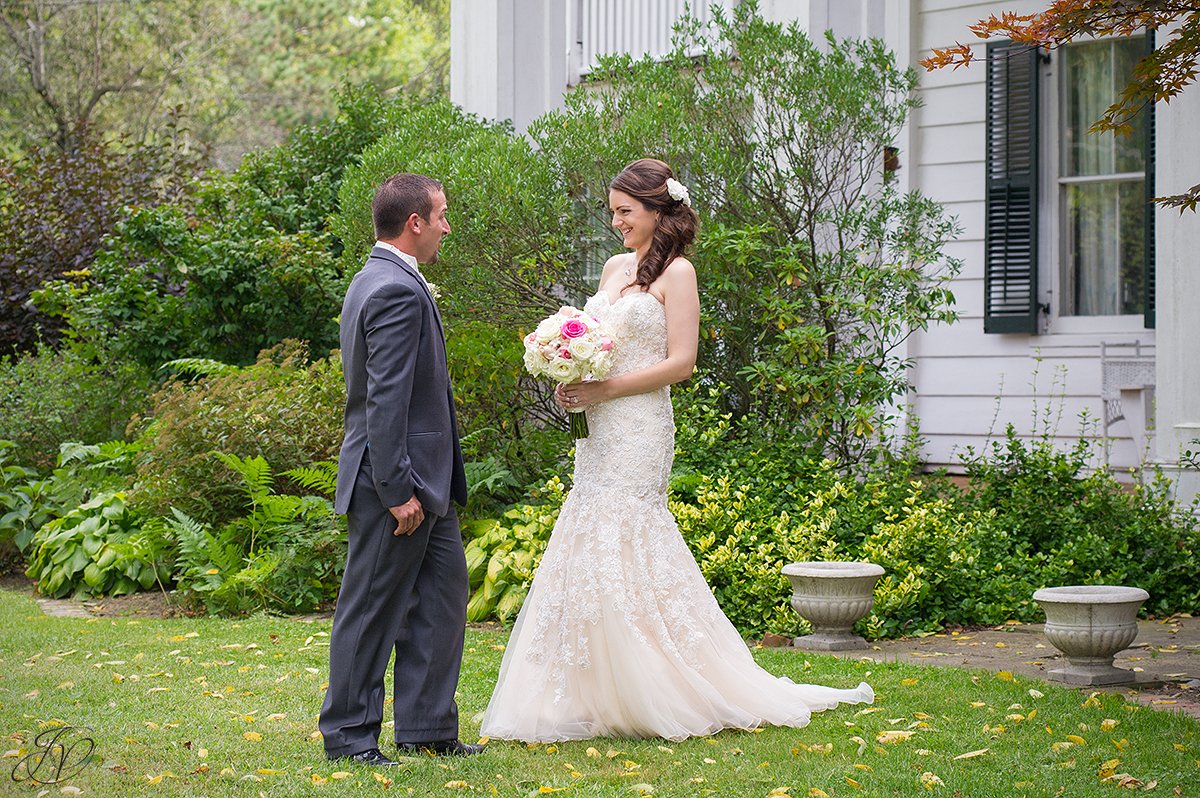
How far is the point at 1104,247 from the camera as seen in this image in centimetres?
952

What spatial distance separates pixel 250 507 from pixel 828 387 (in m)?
4.09

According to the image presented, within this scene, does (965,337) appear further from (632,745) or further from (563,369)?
(632,745)

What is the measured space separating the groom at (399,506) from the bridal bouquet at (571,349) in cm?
55

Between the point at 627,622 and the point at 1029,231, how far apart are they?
5.66 meters

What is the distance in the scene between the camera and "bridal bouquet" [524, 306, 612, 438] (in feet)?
16.7

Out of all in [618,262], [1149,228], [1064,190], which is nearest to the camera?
[618,262]

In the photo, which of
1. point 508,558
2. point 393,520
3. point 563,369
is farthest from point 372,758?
point 508,558

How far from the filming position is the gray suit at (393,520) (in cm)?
443

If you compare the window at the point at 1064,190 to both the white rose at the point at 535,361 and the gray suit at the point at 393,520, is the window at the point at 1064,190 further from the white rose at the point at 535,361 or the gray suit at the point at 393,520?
the gray suit at the point at 393,520

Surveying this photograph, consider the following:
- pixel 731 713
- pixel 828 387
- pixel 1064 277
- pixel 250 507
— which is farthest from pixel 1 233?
pixel 731 713

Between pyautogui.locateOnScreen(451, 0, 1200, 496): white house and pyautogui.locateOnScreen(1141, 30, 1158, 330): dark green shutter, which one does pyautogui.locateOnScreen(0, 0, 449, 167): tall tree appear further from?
pyautogui.locateOnScreen(1141, 30, 1158, 330): dark green shutter

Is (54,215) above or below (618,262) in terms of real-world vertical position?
above

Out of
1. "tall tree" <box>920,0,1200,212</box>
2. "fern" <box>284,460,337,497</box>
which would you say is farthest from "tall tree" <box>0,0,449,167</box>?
"tall tree" <box>920,0,1200,212</box>

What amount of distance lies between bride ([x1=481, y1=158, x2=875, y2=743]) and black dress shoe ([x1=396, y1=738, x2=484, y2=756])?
0.23 m
